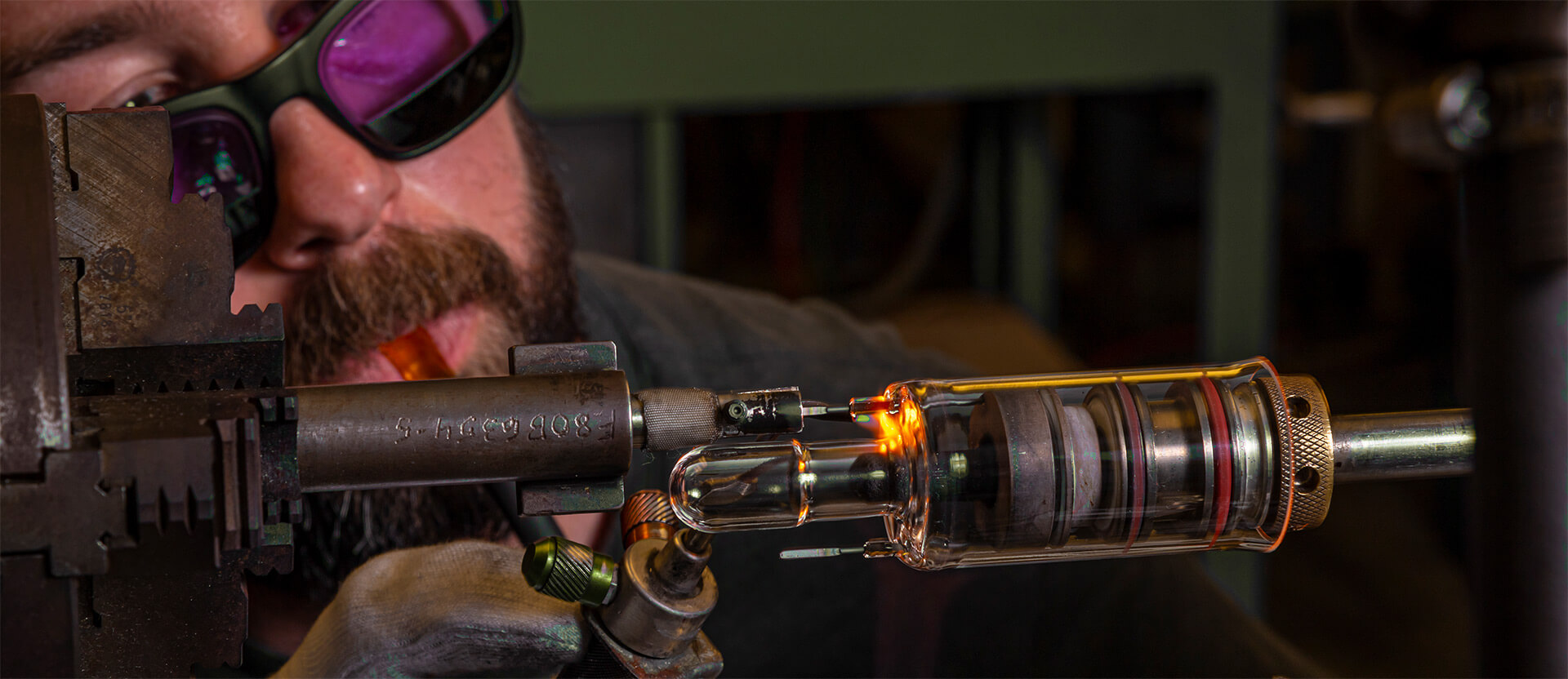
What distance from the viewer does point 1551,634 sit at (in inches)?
20.9

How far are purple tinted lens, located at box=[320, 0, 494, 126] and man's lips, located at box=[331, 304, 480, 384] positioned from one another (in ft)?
0.67

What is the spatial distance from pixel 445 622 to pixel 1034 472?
344mm

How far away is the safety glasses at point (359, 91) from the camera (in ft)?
2.43

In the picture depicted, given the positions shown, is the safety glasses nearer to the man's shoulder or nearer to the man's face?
the man's face

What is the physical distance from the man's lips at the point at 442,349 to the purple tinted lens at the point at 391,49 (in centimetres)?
20

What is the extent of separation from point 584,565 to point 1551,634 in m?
0.53

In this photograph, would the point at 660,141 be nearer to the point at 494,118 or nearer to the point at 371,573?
the point at 494,118

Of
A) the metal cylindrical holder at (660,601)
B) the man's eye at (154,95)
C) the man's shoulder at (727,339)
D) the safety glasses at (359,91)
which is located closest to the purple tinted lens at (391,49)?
the safety glasses at (359,91)

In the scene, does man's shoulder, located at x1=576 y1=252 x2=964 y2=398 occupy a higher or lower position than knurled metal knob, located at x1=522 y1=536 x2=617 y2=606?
higher

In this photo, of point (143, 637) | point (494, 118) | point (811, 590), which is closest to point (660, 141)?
point (494, 118)

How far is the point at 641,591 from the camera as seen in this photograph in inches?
19.8

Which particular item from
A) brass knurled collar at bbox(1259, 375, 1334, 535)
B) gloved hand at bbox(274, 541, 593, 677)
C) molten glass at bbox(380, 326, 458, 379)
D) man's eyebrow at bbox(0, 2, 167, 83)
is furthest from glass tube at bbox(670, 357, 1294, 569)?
man's eyebrow at bbox(0, 2, 167, 83)

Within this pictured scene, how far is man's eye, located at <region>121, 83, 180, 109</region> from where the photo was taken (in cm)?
74

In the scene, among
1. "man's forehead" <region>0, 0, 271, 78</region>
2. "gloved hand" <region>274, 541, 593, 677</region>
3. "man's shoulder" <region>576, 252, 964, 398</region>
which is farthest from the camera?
"man's shoulder" <region>576, 252, 964, 398</region>
